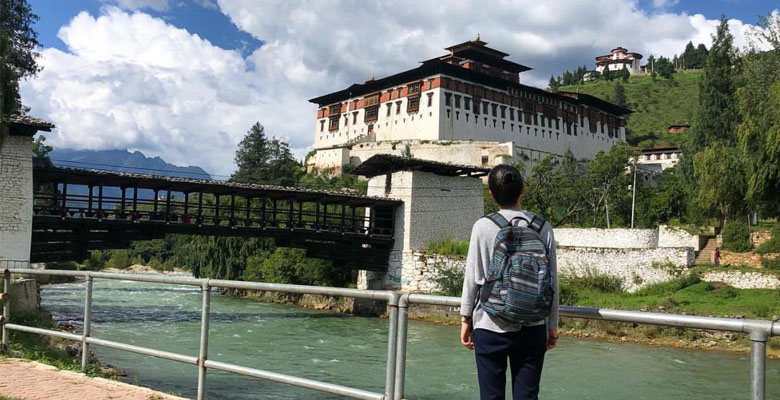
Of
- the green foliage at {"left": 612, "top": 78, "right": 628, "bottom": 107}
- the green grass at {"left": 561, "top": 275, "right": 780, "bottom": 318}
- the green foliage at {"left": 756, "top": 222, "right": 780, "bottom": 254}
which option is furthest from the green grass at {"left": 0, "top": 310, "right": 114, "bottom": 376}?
the green foliage at {"left": 612, "top": 78, "right": 628, "bottom": 107}

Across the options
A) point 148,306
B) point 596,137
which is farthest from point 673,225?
point 596,137

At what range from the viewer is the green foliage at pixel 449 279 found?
93.5 feet

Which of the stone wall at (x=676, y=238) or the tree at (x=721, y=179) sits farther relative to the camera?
the stone wall at (x=676, y=238)

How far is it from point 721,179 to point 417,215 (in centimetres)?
1324

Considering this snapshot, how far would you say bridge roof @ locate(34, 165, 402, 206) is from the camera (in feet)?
74.6

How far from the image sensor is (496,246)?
2.72m

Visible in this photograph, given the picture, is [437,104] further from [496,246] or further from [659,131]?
[496,246]

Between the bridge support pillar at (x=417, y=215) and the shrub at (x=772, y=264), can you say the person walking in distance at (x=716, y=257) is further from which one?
the bridge support pillar at (x=417, y=215)

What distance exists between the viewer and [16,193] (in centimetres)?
2159

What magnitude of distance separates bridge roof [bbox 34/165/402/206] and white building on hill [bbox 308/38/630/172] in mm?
28727

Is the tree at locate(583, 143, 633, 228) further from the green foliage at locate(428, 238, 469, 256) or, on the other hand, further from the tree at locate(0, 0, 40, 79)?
the tree at locate(0, 0, 40, 79)

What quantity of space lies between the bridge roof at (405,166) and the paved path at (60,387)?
83.6 ft

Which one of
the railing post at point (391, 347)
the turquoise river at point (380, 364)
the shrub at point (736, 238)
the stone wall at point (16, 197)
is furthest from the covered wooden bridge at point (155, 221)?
the railing post at point (391, 347)

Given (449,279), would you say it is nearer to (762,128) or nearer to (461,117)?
(762,128)
